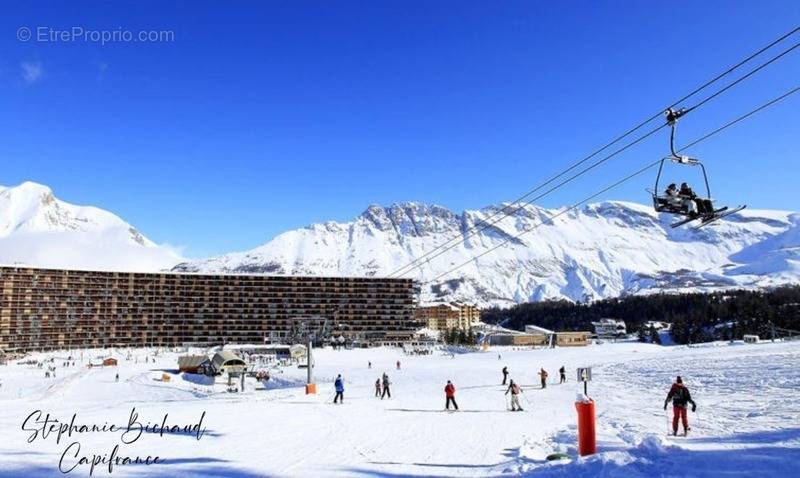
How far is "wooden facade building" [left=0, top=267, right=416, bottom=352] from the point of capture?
12250 cm

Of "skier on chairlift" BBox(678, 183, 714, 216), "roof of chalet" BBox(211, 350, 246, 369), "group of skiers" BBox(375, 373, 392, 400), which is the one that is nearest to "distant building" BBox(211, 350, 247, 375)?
"roof of chalet" BBox(211, 350, 246, 369)

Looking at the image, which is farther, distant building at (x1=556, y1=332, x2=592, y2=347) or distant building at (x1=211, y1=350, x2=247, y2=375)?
distant building at (x1=556, y1=332, x2=592, y2=347)

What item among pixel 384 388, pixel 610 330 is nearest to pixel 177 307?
pixel 610 330

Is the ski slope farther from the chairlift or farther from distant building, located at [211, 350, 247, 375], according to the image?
distant building, located at [211, 350, 247, 375]

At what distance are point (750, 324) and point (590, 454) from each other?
127095 mm

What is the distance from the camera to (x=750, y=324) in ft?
386

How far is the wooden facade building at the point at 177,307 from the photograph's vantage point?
402 feet

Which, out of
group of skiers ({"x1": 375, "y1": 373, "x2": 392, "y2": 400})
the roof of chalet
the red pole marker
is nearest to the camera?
the red pole marker

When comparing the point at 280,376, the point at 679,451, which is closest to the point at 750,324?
the point at 280,376

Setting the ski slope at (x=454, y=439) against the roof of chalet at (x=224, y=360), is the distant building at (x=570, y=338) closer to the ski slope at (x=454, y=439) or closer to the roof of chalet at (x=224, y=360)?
the roof of chalet at (x=224, y=360)

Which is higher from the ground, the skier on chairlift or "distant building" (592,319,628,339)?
the skier on chairlift

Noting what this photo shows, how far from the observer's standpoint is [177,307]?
137m

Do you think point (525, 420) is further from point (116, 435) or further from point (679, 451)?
point (116, 435)

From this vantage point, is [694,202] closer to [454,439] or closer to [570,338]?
[454,439]
